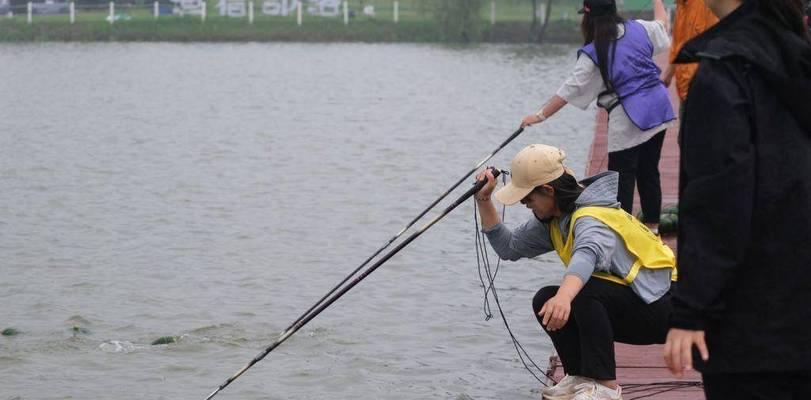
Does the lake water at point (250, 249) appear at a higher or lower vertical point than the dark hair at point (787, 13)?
lower

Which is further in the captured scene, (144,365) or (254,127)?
(254,127)

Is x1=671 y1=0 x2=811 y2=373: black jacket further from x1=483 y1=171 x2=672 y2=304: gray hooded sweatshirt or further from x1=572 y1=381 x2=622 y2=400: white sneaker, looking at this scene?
x1=572 y1=381 x2=622 y2=400: white sneaker

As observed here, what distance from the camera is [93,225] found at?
1362 cm

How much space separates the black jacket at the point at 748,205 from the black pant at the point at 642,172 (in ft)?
15.2

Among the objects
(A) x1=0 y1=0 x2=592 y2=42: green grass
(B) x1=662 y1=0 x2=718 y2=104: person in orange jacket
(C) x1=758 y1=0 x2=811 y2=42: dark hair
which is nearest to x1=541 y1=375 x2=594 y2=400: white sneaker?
(C) x1=758 y1=0 x2=811 y2=42: dark hair

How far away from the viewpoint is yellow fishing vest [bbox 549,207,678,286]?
16.3 ft

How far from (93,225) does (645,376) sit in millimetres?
8603

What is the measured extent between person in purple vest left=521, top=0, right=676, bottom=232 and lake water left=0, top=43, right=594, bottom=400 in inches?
45.1

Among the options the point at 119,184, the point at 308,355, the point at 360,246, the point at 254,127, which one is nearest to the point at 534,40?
the point at 254,127

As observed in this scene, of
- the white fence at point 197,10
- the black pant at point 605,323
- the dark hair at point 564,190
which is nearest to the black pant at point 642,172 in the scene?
the black pant at point 605,323

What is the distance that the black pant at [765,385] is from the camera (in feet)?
10.3

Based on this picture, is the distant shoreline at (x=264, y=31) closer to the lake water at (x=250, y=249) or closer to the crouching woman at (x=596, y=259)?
the lake water at (x=250, y=249)

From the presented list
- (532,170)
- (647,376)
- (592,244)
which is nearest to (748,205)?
(592,244)

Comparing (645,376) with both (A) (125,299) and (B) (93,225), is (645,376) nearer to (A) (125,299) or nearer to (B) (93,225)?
(A) (125,299)
